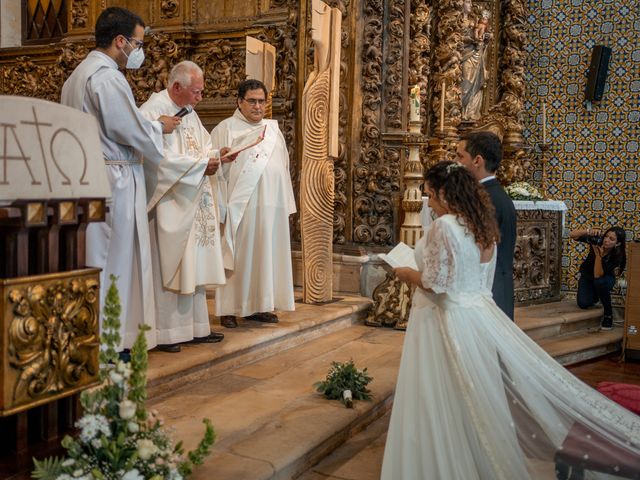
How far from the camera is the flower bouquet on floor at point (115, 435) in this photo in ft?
6.72

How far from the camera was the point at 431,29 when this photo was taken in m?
8.13

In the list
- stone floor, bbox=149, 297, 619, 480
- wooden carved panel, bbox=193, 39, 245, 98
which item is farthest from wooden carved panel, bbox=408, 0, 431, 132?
stone floor, bbox=149, 297, 619, 480

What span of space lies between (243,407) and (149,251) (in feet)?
3.48

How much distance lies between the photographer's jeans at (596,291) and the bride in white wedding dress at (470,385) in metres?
4.90

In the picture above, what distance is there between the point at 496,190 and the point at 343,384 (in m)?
1.52

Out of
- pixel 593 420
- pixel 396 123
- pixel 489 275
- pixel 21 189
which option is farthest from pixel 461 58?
pixel 21 189

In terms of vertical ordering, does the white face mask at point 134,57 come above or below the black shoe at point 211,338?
above

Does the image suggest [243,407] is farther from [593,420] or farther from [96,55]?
[96,55]

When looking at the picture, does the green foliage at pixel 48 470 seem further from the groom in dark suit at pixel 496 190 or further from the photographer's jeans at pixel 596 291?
the photographer's jeans at pixel 596 291

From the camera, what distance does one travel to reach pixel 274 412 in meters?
3.78

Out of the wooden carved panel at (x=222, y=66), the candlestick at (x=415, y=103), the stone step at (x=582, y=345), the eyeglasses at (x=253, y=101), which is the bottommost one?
the stone step at (x=582, y=345)

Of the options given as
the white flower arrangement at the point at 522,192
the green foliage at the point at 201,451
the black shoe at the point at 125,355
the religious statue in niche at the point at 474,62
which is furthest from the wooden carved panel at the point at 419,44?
the green foliage at the point at 201,451

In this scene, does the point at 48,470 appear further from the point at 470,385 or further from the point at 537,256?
the point at 537,256

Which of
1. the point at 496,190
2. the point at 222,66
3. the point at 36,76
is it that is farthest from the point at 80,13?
the point at 496,190
